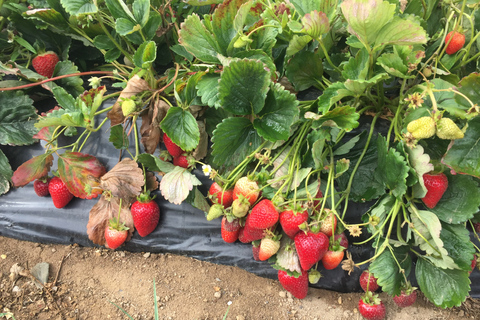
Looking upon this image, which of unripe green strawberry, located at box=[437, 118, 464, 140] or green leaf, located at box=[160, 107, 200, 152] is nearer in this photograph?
unripe green strawberry, located at box=[437, 118, 464, 140]

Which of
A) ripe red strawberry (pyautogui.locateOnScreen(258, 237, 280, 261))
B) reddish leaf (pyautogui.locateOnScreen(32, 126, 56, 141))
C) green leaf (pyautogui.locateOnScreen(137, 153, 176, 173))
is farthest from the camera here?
reddish leaf (pyautogui.locateOnScreen(32, 126, 56, 141))

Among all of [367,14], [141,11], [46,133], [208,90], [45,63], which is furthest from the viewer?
[45,63]

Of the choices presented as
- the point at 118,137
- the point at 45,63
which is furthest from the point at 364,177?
the point at 45,63

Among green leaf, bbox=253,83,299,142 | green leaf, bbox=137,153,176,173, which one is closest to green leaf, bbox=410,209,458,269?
green leaf, bbox=253,83,299,142

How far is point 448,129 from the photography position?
2.09ft

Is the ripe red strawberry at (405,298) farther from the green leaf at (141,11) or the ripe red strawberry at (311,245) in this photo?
the green leaf at (141,11)

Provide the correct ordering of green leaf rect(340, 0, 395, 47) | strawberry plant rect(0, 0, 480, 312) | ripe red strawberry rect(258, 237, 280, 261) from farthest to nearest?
ripe red strawberry rect(258, 237, 280, 261) < strawberry plant rect(0, 0, 480, 312) < green leaf rect(340, 0, 395, 47)

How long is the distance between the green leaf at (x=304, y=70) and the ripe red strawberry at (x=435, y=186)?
377 millimetres

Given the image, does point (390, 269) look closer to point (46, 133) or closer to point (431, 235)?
point (431, 235)

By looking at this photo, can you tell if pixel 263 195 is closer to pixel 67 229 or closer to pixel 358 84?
pixel 358 84

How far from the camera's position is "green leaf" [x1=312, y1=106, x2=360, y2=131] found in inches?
28.7

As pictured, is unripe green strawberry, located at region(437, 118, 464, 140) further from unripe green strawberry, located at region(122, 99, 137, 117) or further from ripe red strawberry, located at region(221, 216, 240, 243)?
unripe green strawberry, located at region(122, 99, 137, 117)

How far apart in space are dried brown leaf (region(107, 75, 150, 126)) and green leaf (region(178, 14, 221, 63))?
0.57 ft

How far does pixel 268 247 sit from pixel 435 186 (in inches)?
15.8
